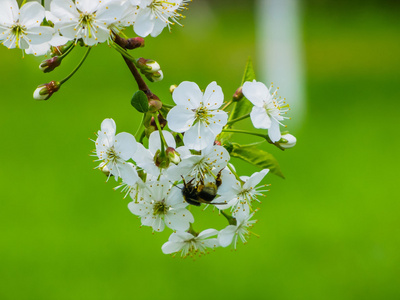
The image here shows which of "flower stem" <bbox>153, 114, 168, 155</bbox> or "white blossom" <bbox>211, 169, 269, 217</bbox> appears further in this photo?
"white blossom" <bbox>211, 169, 269, 217</bbox>

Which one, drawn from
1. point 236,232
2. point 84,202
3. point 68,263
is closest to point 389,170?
point 84,202

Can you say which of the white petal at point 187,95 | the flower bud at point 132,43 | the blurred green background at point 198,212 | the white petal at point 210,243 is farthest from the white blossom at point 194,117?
the blurred green background at point 198,212

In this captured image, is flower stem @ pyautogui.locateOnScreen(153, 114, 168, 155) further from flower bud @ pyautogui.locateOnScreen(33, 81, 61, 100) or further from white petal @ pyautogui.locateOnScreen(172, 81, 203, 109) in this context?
flower bud @ pyautogui.locateOnScreen(33, 81, 61, 100)

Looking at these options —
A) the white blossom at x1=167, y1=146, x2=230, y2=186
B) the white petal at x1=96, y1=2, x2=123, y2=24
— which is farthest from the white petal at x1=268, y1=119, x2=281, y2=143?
the white petal at x1=96, y1=2, x2=123, y2=24

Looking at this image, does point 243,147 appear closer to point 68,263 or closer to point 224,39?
point 68,263

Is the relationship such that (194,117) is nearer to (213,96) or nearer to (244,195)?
(213,96)

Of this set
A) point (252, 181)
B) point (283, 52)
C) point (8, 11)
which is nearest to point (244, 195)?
point (252, 181)
